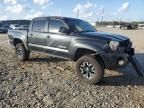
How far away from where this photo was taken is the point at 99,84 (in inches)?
319

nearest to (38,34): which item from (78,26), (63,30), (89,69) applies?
(63,30)

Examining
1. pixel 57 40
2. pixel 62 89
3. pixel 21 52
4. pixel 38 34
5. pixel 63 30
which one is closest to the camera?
pixel 62 89

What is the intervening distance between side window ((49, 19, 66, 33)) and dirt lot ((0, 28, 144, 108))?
141cm

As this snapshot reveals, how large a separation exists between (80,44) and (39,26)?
259 cm

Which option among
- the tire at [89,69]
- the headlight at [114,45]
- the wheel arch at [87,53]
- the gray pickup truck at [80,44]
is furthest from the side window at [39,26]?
the headlight at [114,45]

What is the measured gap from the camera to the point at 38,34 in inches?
407

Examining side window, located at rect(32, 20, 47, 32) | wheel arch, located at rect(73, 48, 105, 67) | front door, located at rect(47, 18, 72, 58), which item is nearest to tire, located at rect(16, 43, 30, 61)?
side window, located at rect(32, 20, 47, 32)

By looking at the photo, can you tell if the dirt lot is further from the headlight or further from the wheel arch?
the headlight

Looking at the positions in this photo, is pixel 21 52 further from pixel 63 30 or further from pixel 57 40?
pixel 63 30

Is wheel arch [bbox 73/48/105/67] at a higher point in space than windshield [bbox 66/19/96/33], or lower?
lower

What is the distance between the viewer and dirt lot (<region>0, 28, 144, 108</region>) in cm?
639

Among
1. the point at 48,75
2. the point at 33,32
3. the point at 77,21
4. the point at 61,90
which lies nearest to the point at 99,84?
the point at 61,90

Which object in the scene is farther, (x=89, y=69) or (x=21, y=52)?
(x=21, y=52)

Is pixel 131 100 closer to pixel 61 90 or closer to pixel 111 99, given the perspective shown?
pixel 111 99
